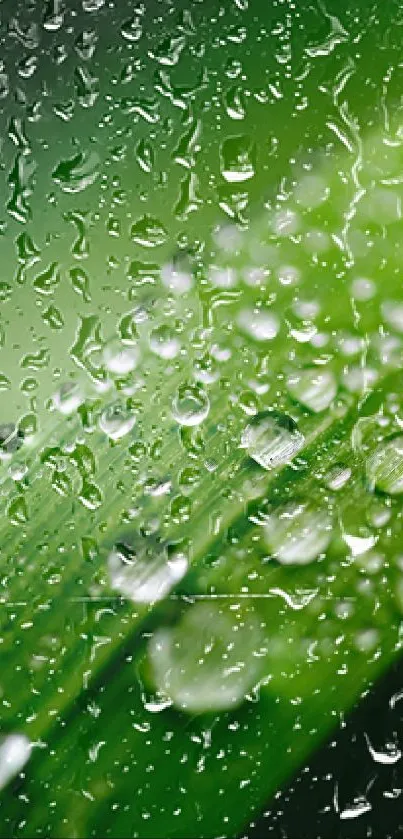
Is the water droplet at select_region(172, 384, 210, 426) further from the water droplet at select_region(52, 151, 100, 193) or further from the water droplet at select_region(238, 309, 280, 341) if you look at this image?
the water droplet at select_region(52, 151, 100, 193)

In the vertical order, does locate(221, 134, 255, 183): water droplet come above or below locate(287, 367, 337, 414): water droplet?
above

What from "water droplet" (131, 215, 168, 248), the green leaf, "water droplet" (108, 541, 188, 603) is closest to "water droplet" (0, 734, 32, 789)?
the green leaf

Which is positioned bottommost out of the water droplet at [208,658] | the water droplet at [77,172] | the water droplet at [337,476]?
the water droplet at [208,658]

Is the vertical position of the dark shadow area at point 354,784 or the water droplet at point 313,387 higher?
the water droplet at point 313,387

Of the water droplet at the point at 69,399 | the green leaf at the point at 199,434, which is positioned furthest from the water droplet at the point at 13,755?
the water droplet at the point at 69,399

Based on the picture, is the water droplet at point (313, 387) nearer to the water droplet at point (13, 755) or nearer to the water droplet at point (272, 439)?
the water droplet at point (272, 439)
